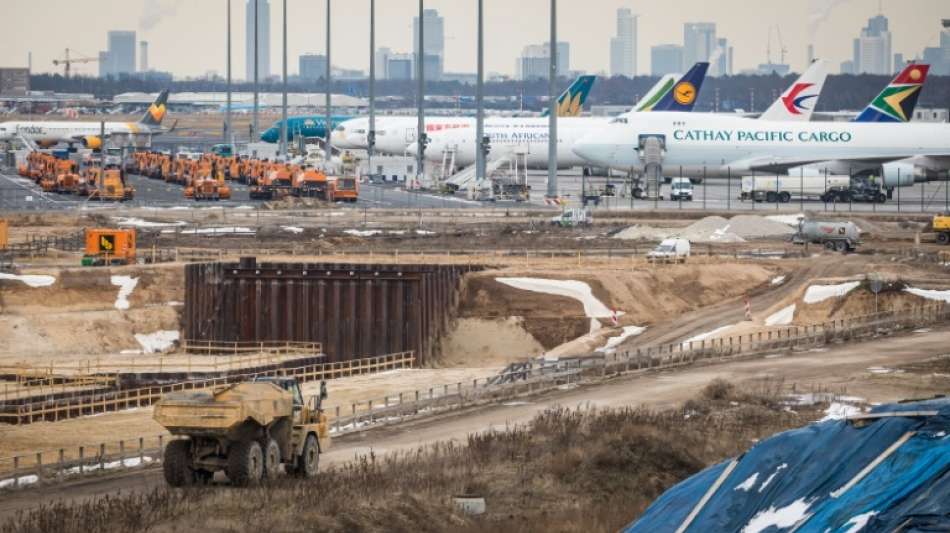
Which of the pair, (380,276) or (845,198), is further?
(845,198)

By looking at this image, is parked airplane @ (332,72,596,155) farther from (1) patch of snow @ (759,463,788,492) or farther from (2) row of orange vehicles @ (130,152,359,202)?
(1) patch of snow @ (759,463,788,492)

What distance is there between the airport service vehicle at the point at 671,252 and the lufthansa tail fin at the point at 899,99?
70977 mm

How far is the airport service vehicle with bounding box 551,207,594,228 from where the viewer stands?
94938mm

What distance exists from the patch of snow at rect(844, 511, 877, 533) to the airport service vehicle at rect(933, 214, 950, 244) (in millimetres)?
66385

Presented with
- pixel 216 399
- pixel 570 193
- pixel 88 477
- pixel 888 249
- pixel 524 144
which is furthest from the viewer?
pixel 524 144

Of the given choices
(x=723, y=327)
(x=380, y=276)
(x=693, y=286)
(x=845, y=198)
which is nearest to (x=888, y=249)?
(x=693, y=286)

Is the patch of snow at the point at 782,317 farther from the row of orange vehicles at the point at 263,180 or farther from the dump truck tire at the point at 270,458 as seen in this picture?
the row of orange vehicles at the point at 263,180

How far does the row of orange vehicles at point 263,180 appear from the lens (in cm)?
11900

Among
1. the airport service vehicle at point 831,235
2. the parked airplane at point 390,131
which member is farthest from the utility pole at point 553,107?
the parked airplane at point 390,131

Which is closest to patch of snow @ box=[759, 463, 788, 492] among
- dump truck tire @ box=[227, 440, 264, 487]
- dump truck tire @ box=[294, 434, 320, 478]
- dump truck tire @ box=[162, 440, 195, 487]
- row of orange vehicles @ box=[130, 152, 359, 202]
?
dump truck tire @ box=[227, 440, 264, 487]

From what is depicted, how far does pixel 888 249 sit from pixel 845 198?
37.9m

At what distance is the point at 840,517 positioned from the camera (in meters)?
22.7

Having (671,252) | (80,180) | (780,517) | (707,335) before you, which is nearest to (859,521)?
(780,517)

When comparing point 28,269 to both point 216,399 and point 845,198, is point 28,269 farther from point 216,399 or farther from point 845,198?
point 845,198
